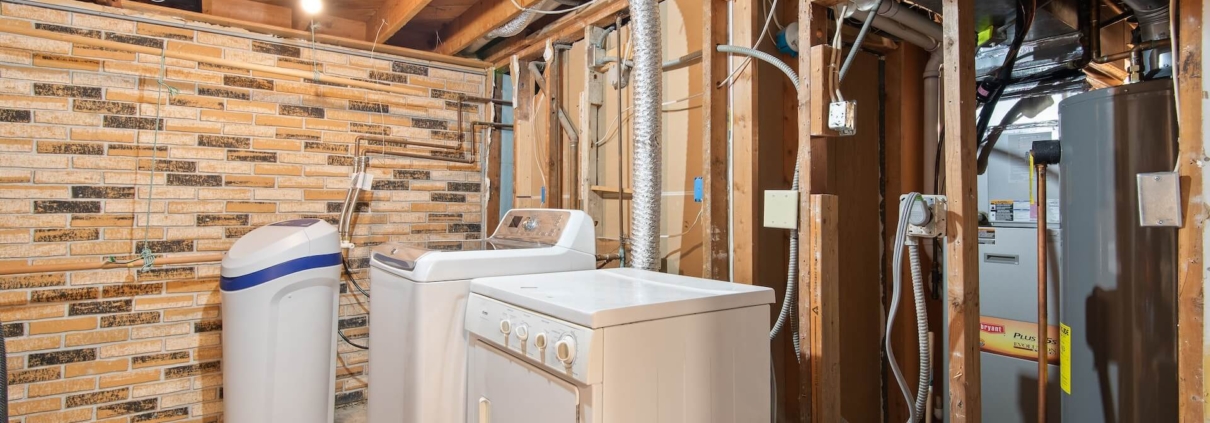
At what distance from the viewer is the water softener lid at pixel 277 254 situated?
2346 millimetres

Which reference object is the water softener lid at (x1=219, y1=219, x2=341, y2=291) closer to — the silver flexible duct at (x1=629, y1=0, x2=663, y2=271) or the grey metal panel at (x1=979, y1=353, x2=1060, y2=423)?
the silver flexible duct at (x1=629, y1=0, x2=663, y2=271)

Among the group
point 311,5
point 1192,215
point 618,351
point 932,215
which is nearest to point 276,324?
point 311,5

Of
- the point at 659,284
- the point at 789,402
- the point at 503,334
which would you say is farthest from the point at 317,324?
the point at 789,402

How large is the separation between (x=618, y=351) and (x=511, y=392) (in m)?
0.41

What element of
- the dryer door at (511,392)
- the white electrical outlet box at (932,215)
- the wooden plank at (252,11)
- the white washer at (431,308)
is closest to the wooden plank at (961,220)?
the white electrical outlet box at (932,215)

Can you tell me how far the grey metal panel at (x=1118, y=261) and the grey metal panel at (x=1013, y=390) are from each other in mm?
791

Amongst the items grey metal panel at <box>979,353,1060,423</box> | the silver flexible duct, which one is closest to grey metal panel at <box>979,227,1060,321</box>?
grey metal panel at <box>979,353,1060,423</box>

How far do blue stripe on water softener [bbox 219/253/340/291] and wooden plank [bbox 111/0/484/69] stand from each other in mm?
1384

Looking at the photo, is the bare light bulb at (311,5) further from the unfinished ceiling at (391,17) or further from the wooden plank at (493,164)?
the wooden plank at (493,164)

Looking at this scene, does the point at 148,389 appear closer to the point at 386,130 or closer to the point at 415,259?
the point at 386,130

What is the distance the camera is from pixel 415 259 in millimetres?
1747

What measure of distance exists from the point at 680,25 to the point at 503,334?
61.6 inches

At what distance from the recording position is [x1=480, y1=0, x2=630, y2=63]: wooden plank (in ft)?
8.62

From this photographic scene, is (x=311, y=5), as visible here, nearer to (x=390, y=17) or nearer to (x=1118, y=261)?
(x=390, y=17)
